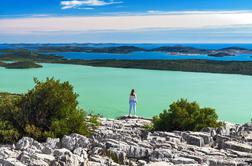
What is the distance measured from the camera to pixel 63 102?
14.5 m

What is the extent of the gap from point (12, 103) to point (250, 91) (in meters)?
43.7

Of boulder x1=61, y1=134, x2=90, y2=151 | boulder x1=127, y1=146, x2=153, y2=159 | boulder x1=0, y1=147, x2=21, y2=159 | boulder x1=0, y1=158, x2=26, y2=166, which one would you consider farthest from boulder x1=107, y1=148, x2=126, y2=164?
boulder x1=0, y1=158, x2=26, y2=166

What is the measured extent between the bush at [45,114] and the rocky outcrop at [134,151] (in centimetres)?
99

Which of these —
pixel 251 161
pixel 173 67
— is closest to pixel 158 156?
pixel 251 161

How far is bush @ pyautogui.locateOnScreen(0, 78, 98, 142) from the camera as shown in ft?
44.2

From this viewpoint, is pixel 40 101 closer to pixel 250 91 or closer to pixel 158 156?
pixel 158 156

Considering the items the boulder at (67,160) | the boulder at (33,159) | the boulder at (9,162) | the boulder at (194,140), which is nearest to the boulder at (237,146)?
the boulder at (194,140)

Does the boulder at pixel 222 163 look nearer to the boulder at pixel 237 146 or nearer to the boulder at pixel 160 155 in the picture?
the boulder at pixel 160 155

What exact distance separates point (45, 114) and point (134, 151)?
13.6ft

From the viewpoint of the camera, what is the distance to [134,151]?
1121 centimetres

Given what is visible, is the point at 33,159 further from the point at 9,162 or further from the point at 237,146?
the point at 237,146

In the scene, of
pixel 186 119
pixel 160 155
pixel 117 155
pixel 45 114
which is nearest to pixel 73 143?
pixel 117 155

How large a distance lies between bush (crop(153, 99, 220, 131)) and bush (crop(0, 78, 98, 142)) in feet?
9.03

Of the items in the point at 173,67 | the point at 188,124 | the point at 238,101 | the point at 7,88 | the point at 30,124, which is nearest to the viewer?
the point at 30,124
